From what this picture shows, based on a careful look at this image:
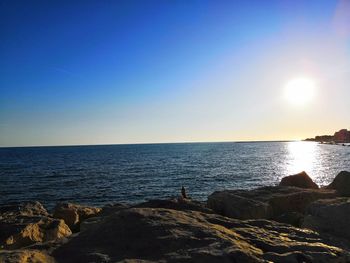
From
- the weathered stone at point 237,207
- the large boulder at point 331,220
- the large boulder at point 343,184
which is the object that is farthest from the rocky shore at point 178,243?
the large boulder at point 343,184

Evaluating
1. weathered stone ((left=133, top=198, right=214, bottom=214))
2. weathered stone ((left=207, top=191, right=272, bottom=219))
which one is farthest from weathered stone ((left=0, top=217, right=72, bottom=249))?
weathered stone ((left=207, top=191, right=272, bottom=219))

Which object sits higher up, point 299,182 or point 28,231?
point 299,182

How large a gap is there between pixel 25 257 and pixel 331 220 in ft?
21.1

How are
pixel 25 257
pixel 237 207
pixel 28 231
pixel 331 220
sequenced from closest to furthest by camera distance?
pixel 25 257
pixel 331 220
pixel 28 231
pixel 237 207

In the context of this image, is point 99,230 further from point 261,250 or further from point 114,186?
point 114,186

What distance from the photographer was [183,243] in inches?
197

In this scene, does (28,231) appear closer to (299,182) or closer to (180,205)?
(180,205)

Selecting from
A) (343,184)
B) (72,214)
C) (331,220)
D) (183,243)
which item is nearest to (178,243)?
(183,243)

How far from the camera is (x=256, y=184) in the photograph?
49000 millimetres

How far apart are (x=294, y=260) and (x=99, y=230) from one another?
9.10 ft

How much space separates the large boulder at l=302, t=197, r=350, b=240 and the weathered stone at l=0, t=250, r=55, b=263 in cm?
559

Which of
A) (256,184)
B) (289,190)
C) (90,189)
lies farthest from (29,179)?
(289,190)

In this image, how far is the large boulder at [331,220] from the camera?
7809mm

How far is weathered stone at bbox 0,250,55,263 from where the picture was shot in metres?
4.44
